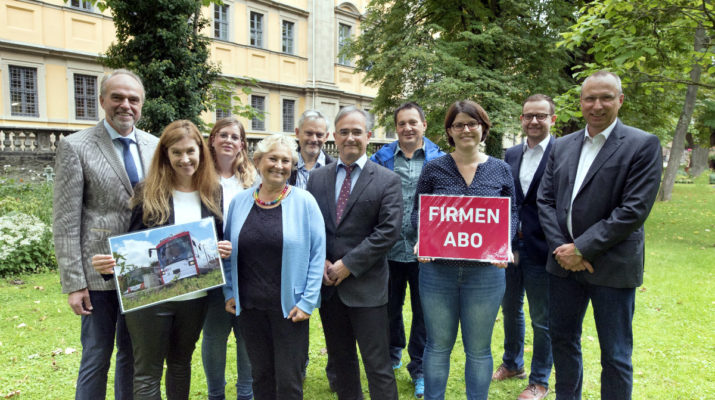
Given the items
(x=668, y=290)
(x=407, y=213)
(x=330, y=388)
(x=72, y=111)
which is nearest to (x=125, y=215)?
(x=407, y=213)

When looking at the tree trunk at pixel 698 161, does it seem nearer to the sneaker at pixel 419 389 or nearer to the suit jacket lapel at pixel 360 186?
the sneaker at pixel 419 389

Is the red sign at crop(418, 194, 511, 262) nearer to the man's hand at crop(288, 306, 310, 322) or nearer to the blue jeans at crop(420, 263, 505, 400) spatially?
the blue jeans at crop(420, 263, 505, 400)

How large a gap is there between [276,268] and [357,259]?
0.58 meters

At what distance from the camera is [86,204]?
3139 mm

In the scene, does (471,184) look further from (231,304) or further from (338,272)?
(231,304)

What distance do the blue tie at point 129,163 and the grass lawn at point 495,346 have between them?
2283mm

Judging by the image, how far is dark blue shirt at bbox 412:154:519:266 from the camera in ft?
11.1

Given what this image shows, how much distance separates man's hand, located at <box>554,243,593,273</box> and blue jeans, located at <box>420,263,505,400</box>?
423 mm

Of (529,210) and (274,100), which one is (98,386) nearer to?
(529,210)

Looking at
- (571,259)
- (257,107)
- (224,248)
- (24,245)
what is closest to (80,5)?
(257,107)

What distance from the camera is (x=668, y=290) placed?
312 inches

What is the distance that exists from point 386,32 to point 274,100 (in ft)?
41.0

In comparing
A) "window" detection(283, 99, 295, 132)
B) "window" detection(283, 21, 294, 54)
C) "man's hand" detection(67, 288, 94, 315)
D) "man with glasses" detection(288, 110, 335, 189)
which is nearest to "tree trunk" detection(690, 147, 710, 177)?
"window" detection(283, 99, 295, 132)

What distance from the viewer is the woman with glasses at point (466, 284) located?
10.9 feet
